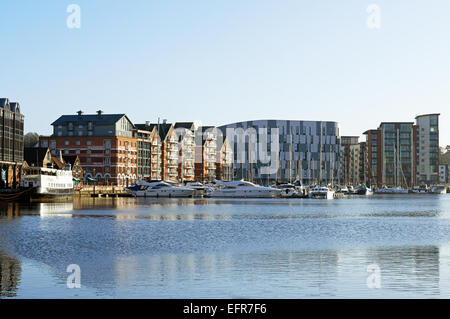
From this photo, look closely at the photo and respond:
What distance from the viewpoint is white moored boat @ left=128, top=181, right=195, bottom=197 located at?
188988mm

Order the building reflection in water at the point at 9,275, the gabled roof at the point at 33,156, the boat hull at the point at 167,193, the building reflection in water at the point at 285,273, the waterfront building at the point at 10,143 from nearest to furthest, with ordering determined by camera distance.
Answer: the building reflection in water at the point at 9,275 < the building reflection in water at the point at 285,273 < the waterfront building at the point at 10,143 < the gabled roof at the point at 33,156 < the boat hull at the point at 167,193

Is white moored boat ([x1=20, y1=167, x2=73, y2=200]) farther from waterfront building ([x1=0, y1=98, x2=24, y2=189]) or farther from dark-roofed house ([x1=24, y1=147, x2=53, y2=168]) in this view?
A: dark-roofed house ([x1=24, y1=147, x2=53, y2=168])

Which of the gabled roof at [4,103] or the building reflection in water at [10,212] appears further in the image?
the gabled roof at [4,103]

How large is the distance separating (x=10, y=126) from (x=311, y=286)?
130835 mm

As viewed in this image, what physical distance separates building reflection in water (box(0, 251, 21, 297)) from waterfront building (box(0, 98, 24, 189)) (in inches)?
4346

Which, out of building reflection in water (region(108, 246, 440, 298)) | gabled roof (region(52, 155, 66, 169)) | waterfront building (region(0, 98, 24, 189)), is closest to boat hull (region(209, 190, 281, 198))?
gabled roof (region(52, 155, 66, 169))

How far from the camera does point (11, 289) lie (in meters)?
28.4

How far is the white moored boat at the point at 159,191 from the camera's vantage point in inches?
7440

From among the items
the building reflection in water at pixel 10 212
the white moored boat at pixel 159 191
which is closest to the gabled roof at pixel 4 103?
the building reflection in water at pixel 10 212

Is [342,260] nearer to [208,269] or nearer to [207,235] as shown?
[208,269]

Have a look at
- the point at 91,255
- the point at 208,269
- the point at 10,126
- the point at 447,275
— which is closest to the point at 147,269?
the point at 208,269

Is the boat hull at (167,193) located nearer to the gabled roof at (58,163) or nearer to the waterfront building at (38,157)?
the gabled roof at (58,163)

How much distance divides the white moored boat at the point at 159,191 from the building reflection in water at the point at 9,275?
486 ft

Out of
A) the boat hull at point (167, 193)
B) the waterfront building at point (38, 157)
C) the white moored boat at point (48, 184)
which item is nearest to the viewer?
the white moored boat at point (48, 184)
